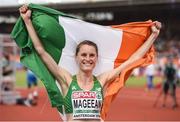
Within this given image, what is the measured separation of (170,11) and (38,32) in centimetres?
1631

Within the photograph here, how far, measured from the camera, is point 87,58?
5.12 meters

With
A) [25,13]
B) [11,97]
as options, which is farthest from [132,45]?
[11,97]

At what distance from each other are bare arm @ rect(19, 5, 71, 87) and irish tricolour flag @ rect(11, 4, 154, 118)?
0.24 feet

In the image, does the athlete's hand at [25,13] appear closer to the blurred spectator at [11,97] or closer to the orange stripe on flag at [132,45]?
the orange stripe on flag at [132,45]

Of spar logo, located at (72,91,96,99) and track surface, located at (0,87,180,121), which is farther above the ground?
spar logo, located at (72,91,96,99)

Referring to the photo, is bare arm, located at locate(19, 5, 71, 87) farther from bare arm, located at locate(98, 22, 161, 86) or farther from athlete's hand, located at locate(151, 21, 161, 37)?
athlete's hand, located at locate(151, 21, 161, 37)

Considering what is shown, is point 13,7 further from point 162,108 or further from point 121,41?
point 121,41

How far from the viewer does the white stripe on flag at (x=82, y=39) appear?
5.72 m

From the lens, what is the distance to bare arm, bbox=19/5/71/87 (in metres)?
5.29

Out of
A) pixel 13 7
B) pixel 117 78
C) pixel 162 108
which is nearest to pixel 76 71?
pixel 117 78

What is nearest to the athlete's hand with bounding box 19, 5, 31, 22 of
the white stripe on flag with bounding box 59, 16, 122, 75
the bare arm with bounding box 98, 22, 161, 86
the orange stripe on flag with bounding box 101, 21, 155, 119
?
the white stripe on flag with bounding box 59, 16, 122, 75

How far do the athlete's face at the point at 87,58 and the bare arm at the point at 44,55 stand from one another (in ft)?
0.68

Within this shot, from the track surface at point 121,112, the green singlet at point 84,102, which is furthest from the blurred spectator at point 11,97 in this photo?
the green singlet at point 84,102

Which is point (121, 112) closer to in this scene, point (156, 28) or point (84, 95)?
point (156, 28)
